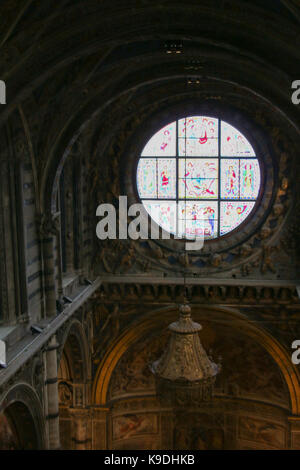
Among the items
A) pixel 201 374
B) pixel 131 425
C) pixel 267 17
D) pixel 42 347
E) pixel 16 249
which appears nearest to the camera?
pixel 267 17

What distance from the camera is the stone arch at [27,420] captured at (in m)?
13.0

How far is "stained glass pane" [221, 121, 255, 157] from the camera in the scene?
17797mm

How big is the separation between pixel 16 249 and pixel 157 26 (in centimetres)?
488

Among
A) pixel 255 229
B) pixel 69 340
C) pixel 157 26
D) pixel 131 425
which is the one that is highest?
pixel 157 26

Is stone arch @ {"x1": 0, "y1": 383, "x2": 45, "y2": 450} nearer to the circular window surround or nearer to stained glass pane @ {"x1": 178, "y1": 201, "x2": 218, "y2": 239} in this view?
the circular window surround

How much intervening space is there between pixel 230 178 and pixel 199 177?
32.2 inches

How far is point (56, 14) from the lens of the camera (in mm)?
9852

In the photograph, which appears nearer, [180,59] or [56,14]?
[56,14]

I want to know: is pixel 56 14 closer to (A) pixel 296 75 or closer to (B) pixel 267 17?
(B) pixel 267 17

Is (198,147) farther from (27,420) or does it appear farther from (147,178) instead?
(27,420)

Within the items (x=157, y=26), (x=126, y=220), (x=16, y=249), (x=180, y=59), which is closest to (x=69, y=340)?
(x=126, y=220)

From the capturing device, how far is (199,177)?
59.7ft

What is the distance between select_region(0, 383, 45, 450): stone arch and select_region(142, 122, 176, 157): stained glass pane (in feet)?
24.8

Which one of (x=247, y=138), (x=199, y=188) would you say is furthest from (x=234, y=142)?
(x=199, y=188)
